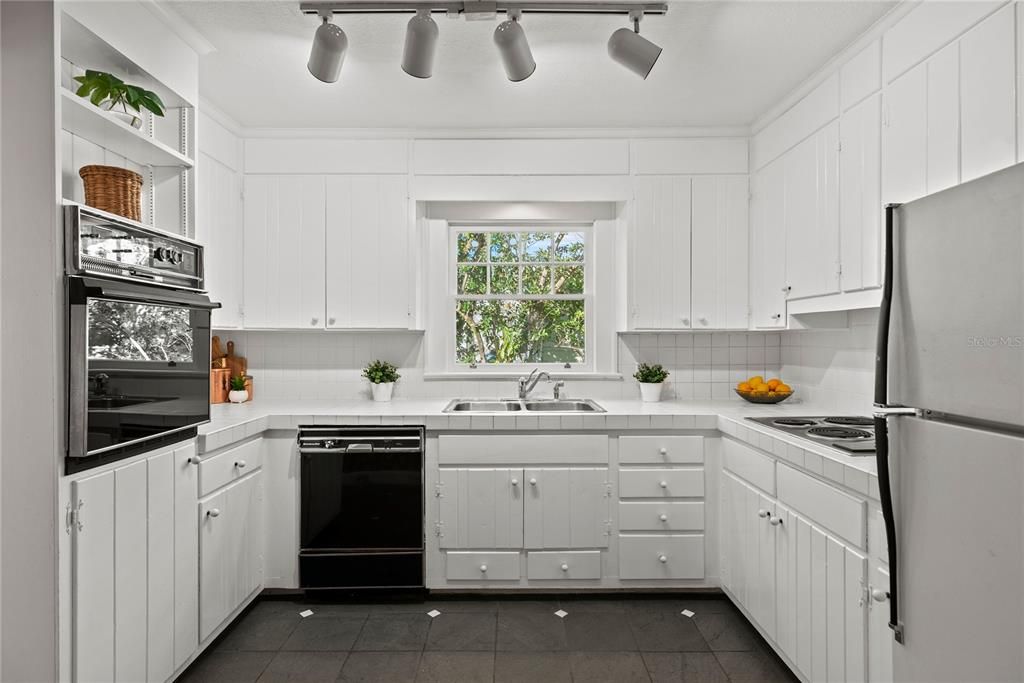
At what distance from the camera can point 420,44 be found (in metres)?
2.02

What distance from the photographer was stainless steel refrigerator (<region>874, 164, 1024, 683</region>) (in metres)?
1.03

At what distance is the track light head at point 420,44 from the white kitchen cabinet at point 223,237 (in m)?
1.32

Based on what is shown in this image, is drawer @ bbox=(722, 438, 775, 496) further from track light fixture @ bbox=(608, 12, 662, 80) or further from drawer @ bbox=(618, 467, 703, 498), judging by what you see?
track light fixture @ bbox=(608, 12, 662, 80)

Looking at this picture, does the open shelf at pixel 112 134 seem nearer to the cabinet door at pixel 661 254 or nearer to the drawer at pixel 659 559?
the cabinet door at pixel 661 254

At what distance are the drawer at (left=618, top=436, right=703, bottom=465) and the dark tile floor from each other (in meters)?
0.67

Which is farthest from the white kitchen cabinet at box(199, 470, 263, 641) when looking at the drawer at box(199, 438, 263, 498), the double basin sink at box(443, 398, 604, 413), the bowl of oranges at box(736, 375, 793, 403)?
the bowl of oranges at box(736, 375, 793, 403)

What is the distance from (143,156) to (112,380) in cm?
92

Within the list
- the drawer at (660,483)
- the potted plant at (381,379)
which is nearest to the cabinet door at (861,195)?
the drawer at (660,483)

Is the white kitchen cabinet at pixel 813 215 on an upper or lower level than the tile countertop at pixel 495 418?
upper

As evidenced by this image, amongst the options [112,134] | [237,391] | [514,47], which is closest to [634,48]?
[514,47]

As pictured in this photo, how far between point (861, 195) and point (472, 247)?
2068mm

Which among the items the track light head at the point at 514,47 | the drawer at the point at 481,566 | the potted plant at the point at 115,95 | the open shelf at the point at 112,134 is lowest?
the drawer at the point at 481,566

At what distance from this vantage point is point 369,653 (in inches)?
90.8

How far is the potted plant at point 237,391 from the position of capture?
10.6ft
